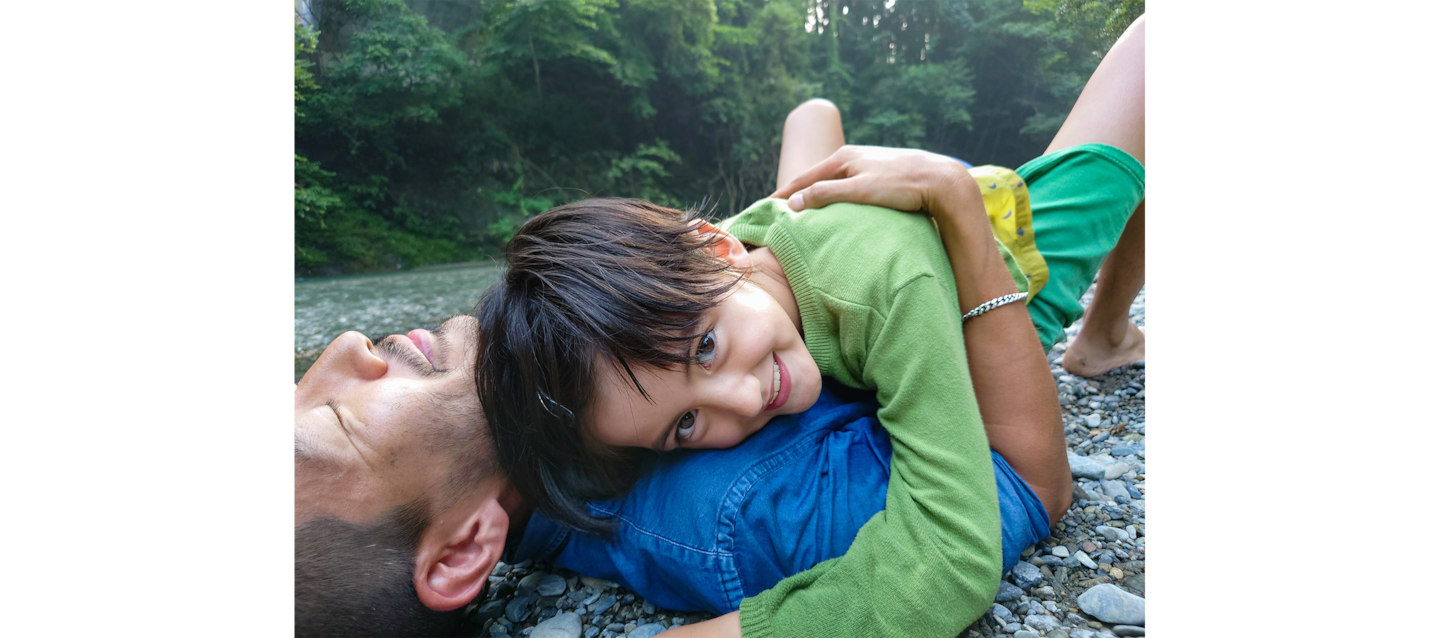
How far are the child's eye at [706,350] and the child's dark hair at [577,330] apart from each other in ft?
0.11

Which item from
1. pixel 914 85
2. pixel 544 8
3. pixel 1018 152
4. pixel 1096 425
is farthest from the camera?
pixel 914 85

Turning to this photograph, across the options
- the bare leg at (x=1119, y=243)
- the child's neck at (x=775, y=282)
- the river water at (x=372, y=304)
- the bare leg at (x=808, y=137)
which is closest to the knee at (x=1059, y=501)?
the bare leg at (x=1119, y=243)

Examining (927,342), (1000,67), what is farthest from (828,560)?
(1000,67)

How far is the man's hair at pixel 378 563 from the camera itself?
0.93 metres

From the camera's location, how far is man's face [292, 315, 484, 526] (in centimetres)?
98

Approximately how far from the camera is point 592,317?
3.68 ft

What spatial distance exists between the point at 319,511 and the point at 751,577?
787 mm

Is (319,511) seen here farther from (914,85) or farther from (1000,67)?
(914,85)

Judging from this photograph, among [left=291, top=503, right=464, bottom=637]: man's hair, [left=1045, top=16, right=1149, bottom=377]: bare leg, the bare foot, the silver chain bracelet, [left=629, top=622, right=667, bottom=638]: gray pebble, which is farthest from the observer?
the bare foot

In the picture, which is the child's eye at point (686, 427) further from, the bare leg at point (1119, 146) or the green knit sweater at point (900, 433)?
the bare leg at point (1119, 146)

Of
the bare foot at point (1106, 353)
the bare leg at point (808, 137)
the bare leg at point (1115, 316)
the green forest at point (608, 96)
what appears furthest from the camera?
the green forest at point (608, 96)

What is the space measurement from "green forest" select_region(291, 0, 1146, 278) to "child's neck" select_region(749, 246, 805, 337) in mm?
270

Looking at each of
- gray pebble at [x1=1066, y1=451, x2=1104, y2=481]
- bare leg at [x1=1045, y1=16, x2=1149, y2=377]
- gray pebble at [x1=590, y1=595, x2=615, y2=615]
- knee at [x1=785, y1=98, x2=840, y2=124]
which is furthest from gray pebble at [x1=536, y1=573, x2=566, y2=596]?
knee at [x1=785, y1=98, x2=840, y2=124]

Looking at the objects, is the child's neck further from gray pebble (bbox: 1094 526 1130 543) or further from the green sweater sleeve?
gray pebble (bbox: 1094 526 1130 543)
